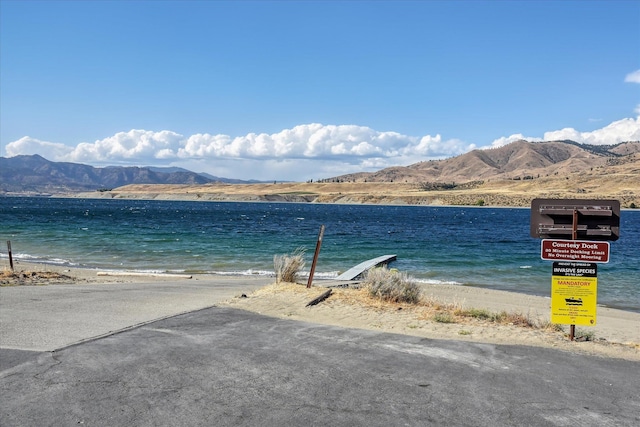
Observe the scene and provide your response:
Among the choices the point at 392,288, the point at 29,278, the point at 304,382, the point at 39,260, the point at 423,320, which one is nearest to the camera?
the point at 304,382

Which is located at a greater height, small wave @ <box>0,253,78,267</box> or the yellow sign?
the yellow sign

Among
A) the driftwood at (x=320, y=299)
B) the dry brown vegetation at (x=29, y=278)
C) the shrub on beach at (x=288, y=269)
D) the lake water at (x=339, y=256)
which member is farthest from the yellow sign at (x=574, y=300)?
the dry brown vegetation at (x=29, y=278)

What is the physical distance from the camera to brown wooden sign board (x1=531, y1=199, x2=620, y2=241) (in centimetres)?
937

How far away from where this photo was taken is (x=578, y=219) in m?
9.54

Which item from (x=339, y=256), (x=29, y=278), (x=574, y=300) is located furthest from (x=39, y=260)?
(x=574, y=300)

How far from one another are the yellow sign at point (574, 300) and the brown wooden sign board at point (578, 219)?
0.75 m

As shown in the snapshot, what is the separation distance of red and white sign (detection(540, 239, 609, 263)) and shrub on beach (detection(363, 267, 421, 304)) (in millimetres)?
3753

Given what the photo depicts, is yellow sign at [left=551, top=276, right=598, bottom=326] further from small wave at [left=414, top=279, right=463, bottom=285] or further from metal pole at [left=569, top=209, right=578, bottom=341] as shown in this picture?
small wave at [left=414, top=279, right=463, bottom=285]

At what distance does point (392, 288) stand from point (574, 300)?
415 centimetres

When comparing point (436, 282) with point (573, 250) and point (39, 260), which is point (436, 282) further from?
point (39, 260)

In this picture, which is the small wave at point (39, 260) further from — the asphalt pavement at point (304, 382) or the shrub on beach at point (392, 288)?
the asphalt pavement at point (304, 382)

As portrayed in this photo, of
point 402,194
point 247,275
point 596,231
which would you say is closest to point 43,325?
point 596,231

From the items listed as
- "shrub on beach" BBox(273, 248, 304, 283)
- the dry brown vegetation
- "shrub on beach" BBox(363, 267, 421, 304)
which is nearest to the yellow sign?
"shrub on beach" BBox(363, 267, 421, 304)

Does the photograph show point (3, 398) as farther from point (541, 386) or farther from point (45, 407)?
point (541, 386)
